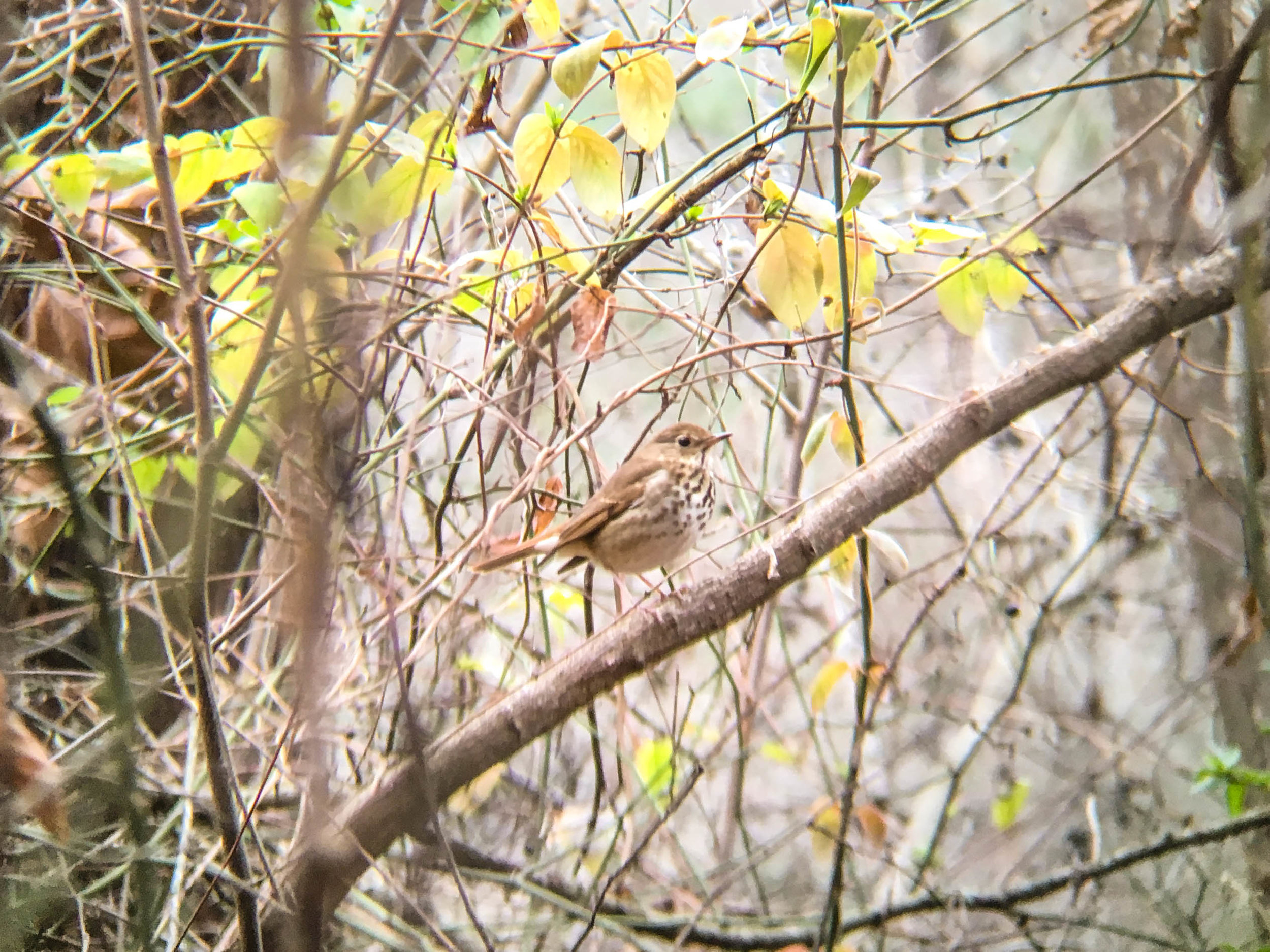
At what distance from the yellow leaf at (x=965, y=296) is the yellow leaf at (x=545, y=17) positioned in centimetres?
77

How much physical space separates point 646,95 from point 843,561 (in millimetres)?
933

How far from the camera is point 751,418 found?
338 centimetres

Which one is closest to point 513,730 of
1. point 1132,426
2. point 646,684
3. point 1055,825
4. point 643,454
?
point 643,454

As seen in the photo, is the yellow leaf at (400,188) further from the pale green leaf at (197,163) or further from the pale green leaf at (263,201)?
the pale green leaf at (197,163)

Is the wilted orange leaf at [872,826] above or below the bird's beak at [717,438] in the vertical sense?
below

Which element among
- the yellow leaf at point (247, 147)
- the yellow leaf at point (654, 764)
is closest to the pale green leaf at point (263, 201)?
the yellow leaf at point (247, 147)

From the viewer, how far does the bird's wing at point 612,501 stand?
1.91m

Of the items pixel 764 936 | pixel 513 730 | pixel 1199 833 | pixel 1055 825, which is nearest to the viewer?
pixel 513 730

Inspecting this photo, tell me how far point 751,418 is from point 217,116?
1.91m

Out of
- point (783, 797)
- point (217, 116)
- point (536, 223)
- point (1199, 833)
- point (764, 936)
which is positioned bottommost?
point (764, 936)

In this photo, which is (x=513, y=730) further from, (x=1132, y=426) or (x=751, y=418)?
(x=1132, y=426)

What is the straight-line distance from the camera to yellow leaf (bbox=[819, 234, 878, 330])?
5.41ft

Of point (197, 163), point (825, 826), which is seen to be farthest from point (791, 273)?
point (825, 826)

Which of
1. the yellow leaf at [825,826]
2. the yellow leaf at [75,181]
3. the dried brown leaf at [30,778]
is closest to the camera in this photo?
the dried brown leaf at [30,778]
